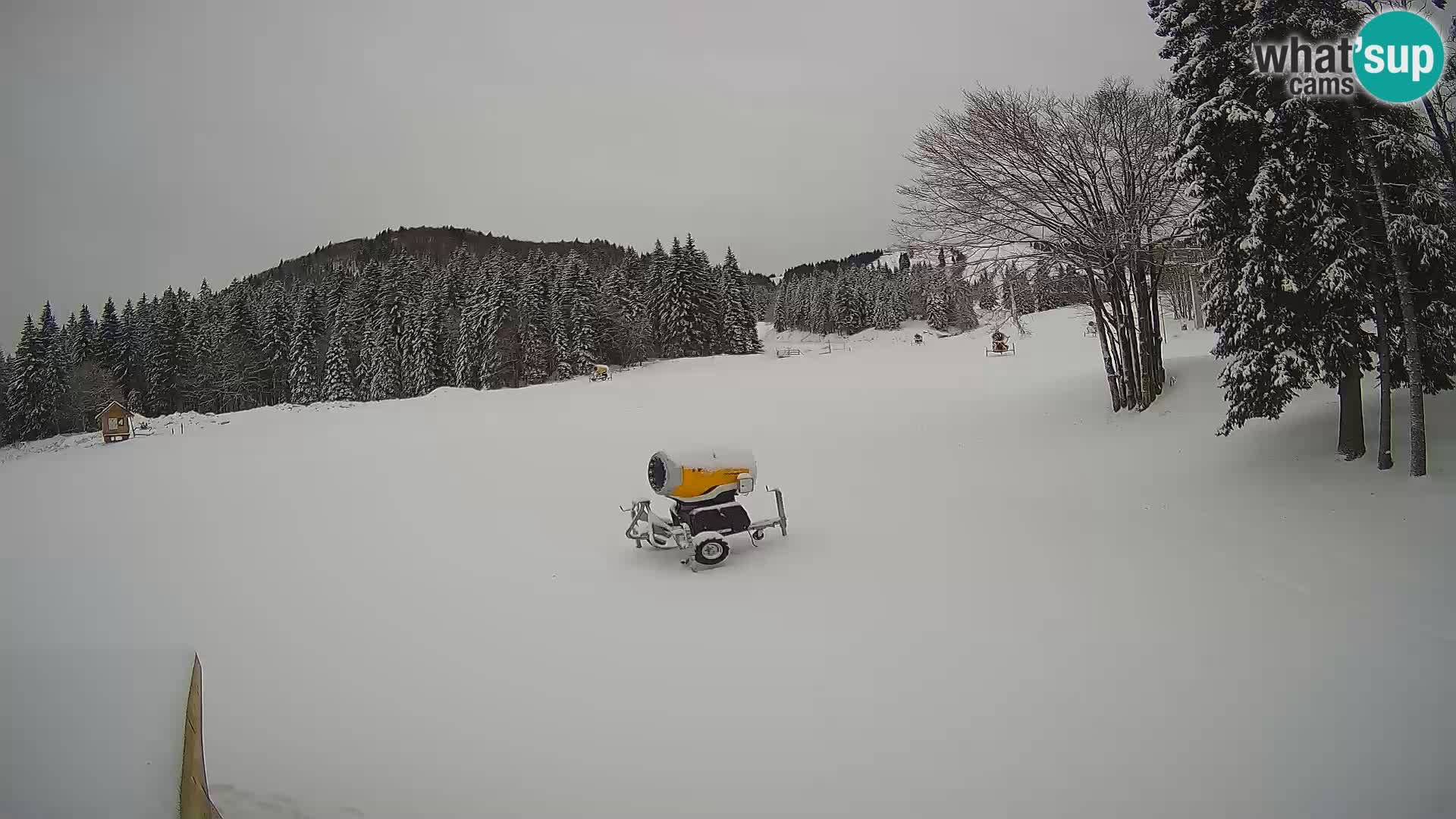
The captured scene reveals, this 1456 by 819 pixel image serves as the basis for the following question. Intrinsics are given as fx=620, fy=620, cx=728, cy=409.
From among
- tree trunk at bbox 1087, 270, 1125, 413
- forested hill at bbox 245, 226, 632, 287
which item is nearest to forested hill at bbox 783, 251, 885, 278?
forested hill at bbox 245, 226, 632, 287

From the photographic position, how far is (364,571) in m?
8.46

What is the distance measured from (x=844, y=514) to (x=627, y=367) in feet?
136

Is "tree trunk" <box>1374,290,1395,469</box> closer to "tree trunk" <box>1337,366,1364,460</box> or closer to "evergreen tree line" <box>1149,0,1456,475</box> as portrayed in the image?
"evergreen tree line" <box>1149,0,1456,475</box>

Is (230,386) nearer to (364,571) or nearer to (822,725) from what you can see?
(364,571)

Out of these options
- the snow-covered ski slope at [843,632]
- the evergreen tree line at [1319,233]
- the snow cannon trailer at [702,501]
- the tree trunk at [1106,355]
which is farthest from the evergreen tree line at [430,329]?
the evergreen tree line at [1319,233]

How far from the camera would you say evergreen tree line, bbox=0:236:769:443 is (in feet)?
153

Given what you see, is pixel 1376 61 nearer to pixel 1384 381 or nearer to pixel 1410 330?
pixel 1410 330

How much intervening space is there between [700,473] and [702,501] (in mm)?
403

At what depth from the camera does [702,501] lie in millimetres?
8164

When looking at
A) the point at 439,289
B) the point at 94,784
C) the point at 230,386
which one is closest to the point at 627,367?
the point at 439,289

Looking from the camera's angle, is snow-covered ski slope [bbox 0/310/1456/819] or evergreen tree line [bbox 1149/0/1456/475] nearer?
snow-covered ski slope [bbox 0/310/1456/819]

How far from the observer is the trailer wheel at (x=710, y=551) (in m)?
7.75

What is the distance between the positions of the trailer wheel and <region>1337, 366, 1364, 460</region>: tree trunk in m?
8.31

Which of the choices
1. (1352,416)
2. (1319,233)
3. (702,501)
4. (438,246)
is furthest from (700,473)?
(438,246)
